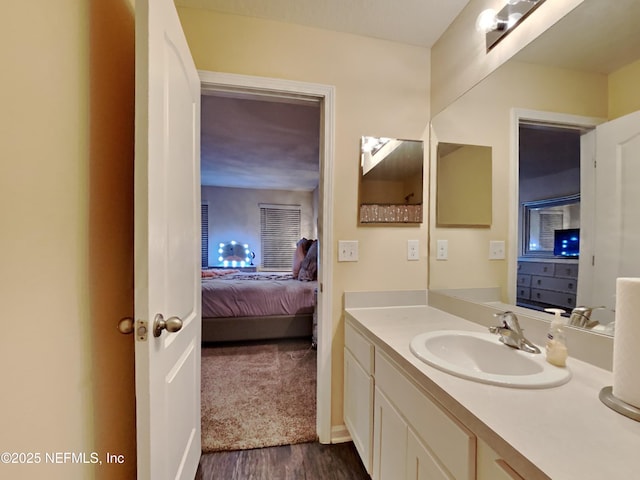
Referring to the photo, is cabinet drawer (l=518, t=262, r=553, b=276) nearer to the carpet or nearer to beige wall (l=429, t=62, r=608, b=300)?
beige wall (l=429, t=62, r=608, b=300)

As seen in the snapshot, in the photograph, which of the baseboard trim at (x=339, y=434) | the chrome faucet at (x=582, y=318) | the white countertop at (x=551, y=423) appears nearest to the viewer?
the white countertop at (x=551, y=423)

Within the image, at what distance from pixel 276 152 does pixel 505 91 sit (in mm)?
2902

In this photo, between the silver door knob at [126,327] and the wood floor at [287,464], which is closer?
the silver door knob at [126,327]

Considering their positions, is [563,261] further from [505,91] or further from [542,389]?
[505,91]

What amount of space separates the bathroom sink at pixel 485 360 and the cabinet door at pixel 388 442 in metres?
0.28

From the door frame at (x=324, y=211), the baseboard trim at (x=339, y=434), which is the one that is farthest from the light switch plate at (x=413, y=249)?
the baseboard trim at (x=339, y=434)

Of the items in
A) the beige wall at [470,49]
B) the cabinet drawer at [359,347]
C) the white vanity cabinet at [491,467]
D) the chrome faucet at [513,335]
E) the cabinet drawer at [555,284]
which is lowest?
the cabinet drawer at [359,347]

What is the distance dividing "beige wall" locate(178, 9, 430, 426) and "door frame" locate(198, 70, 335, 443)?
0.13 feet

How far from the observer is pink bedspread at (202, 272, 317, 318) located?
3047 millimetres

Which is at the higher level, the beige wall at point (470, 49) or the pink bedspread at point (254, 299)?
the beige wall at point (470, 49)

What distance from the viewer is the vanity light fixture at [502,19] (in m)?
1.10

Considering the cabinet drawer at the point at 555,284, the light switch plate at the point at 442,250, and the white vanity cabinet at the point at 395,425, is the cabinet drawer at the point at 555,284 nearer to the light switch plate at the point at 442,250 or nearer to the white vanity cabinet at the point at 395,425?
the light switch plate at the point at 442,250

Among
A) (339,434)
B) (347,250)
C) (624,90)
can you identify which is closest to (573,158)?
(624,90)

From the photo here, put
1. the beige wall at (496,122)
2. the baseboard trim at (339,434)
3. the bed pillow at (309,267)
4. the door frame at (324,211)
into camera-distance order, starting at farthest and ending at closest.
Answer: the bed pillow at (309,267)
the baseboard trim at (339,434)
the door frame at (324,211)
the beige wall at (496,122)
